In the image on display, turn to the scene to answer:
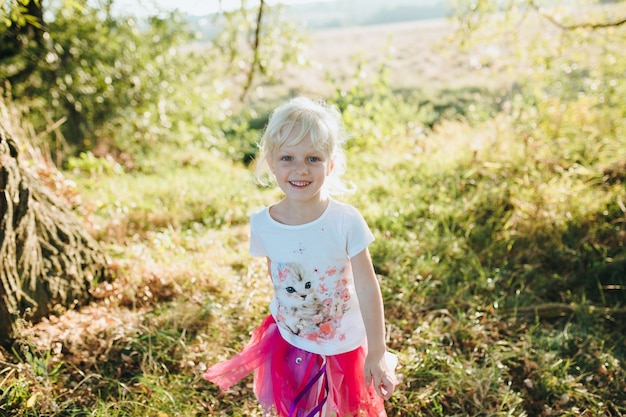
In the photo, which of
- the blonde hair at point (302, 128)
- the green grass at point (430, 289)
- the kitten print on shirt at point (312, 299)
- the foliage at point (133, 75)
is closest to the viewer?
the blonde hair at point (302, 128)

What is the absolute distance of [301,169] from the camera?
6.21ft

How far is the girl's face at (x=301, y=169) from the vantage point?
1896 millimetres

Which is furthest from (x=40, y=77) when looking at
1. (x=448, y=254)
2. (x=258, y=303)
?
(x=448, y=254)

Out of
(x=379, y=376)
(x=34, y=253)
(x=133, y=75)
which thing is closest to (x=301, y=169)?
(x=379, y=376)

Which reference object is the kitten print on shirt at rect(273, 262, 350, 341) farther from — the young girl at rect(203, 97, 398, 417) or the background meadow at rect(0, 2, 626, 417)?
the background meadow at rect(0, 2, 626, 417)

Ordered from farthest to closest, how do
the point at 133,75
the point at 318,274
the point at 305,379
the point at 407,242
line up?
the point at 133,75 < the point at 407,242 < the point at 305,379 < the point at 318,274

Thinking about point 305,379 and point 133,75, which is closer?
point 305,379

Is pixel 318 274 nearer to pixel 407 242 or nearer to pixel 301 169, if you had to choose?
pixel 301 169

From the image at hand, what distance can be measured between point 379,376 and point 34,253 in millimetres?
2172

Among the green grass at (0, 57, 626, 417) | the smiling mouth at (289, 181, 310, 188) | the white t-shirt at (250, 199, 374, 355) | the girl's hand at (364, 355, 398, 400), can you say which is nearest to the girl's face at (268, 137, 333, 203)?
the smiling mouth at (289, 181, 310, 188)

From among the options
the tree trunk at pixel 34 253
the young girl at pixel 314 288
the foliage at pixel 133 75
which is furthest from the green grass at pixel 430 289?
the foliage at pixel 133 75

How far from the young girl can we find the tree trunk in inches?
54.3

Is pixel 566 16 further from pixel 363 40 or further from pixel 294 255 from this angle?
pixel 363 40

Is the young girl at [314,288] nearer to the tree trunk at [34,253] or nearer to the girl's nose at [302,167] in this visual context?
the girl's nose at [302,167]
